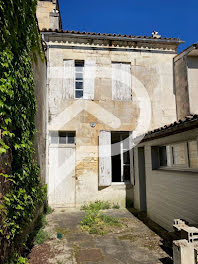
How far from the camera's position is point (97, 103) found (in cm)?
742

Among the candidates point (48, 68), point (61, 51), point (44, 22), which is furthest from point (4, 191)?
point (44, 22)

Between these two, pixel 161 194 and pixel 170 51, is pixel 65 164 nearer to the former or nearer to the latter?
pixel 161 194

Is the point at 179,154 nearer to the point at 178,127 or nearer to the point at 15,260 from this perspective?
the point at 178,127

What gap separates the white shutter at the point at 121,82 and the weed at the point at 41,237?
16.5 feet

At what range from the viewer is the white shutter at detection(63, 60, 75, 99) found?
291 inches

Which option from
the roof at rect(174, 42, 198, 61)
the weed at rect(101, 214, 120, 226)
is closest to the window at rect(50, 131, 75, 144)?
the weed at rect(101, 214, 120, 226)

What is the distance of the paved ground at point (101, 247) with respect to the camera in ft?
11.6

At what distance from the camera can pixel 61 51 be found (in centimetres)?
750

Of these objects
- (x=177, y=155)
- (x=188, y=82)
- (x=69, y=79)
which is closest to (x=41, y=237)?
(x=177, y=155)

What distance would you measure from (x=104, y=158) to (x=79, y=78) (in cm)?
320

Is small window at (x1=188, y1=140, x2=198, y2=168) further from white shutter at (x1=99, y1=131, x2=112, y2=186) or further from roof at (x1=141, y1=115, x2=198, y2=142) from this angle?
white shutter at (x1=99, y1=131, x2=112, y2=186)

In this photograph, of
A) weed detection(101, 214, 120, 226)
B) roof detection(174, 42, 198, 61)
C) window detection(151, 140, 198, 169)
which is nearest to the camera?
window detection(151, 140, 198, 169)

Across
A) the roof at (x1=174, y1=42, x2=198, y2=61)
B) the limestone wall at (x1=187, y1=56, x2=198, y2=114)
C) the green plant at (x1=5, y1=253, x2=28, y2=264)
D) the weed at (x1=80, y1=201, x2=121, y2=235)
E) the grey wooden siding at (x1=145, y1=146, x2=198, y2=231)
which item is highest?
the roof at (x1=174, y1=42, x2=198, y2=61)

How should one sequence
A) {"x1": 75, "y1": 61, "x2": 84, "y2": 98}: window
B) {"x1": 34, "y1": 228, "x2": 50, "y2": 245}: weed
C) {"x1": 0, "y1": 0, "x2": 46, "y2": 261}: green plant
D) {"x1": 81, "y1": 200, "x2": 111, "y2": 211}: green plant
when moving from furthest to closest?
{"x1": 75, "y1": 61, "x2": 84, "y2": 98}: window → {"x1": 81, "y1": 200, "x2": 111, "y2": 211}: green plant → {"x1": 34, "y1": 228, "x2": 50, "y2": 245}: weed → {"x1": 0, "y1": 0, "x2": 46, "y2": 261}: green plant
